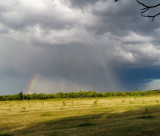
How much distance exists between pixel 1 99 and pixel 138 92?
3657 centimetres

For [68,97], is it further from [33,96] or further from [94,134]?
[94,134]

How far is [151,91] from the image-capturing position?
2072 inches

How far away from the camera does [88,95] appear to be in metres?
45.2

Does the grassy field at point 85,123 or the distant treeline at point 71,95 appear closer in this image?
the grassy field at point 85,123

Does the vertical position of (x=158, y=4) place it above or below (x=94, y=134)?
above

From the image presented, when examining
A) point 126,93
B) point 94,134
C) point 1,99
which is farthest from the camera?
point 126,93

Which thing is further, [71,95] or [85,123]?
[71,95]

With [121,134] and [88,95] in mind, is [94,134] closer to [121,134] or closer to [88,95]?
[121,134]

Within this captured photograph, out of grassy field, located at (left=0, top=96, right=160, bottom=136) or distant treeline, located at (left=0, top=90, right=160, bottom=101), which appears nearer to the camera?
grassy field, located at (left=0, top=96, right=160, bottom=136)

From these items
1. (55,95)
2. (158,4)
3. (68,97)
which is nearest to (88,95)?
(68,97)

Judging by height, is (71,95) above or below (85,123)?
above

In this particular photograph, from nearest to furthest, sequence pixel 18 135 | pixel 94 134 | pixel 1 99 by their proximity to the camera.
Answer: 1. pixel 94 134
2. pixel 18 135
3. pixel 1 99

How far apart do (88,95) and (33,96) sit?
1373 cm

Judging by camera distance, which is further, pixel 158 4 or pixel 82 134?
pixel 82 134
